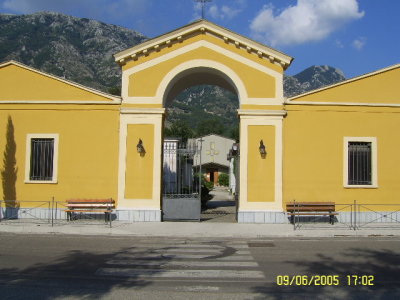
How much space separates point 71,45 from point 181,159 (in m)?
118

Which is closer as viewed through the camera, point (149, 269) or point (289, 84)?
point (149, 269)

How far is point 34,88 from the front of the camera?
17.2 metres

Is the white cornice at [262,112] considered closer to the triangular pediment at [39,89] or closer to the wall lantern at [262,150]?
the wall lantern at [262,150]

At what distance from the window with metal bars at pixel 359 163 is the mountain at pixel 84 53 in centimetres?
8337

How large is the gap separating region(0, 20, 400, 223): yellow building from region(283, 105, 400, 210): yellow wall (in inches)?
1.6

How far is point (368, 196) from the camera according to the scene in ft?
55.1

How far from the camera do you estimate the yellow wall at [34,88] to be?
17.1m

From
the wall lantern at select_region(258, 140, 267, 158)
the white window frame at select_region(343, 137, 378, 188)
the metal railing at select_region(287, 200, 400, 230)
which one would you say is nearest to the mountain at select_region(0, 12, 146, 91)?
the wall lantern at select_region(258, 140, 267, 158)

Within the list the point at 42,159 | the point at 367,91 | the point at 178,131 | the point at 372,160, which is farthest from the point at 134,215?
the point at 178,131

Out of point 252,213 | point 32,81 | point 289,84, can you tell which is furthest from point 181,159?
point 289,84

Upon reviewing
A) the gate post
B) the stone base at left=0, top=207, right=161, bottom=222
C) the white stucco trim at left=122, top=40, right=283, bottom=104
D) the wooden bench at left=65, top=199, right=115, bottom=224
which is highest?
the white stucco trim at left=122, top=40, right=283, bottom=104

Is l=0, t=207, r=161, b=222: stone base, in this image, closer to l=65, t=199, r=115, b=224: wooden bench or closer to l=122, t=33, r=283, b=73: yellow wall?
l=65, t=199, r=115, b=224: wooden bench

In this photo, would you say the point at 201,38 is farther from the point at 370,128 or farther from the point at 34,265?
the point at 34,265

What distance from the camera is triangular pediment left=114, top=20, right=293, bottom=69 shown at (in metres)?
16.9
